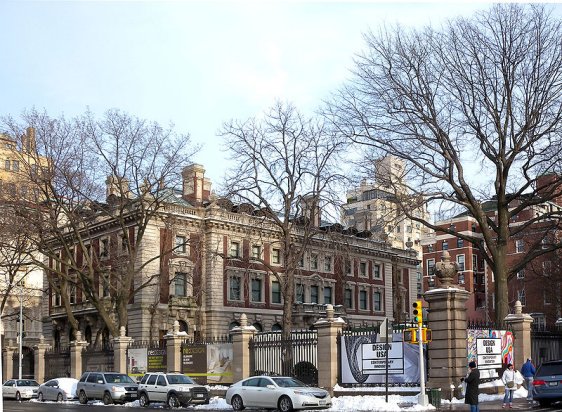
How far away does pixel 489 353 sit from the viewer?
27.8 metres

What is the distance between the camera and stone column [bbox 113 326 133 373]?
4178cm

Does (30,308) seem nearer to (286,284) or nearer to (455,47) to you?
(286,284)

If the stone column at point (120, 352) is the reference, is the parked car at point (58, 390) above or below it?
below

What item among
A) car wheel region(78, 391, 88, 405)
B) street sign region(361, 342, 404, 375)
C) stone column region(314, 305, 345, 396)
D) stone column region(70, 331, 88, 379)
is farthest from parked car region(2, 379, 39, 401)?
street sign region(361, 342, 404, 375)

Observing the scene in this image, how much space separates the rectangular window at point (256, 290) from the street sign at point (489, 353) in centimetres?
4306

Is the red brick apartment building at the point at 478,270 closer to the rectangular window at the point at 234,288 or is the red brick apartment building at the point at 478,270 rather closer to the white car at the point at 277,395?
the rectangular window at the point at 234,288

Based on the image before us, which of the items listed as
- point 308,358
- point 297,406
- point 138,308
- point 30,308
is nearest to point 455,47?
point 308,358

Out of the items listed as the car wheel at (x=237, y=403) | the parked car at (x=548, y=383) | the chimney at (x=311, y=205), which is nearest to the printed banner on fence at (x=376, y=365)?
the car wheel at (x=237, y=403)

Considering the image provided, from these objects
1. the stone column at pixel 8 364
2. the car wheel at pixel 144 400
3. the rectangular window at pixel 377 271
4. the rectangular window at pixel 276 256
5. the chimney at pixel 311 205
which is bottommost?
the stone column at pixel 8 364

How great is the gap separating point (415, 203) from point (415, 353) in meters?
7.62

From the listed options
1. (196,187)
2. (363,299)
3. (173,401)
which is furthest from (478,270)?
(173,401)

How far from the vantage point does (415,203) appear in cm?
3288

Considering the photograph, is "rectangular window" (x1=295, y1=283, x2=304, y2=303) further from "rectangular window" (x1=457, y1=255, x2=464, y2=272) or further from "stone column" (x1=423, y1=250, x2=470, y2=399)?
Answer: "stone column" (x1=423, y1=250, x2=470, y2=399)

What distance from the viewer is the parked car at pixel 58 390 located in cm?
3775
